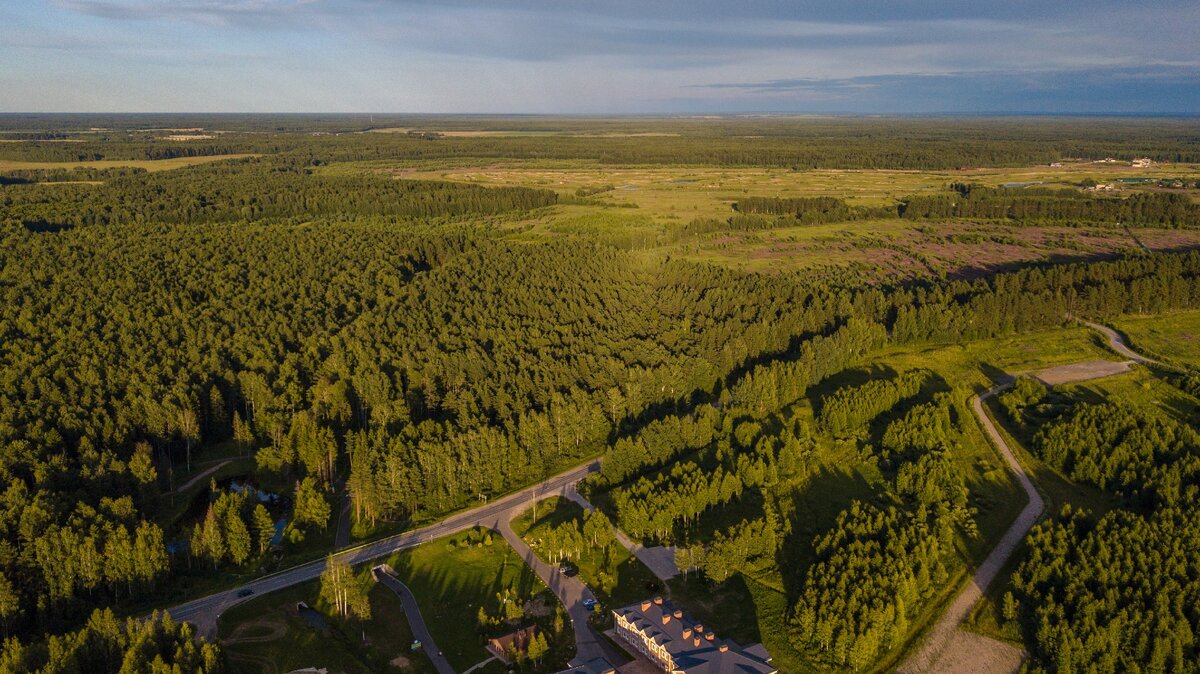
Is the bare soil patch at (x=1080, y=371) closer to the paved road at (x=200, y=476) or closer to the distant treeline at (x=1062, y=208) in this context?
the paved road at (x=200, y=476)

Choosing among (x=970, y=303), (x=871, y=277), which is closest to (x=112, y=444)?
(x=970, y=303)

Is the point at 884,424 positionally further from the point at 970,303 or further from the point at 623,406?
the point at 970,303

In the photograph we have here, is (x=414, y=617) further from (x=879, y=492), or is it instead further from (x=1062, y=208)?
(x=1062, y=208)

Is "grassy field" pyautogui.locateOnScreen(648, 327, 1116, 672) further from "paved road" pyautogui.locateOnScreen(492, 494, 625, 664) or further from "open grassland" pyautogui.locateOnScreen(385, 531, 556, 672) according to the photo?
"open grassland" pyautogui.locateOnScreen(385, 531, 556, 672)

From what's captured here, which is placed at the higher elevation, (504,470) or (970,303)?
(970,303)

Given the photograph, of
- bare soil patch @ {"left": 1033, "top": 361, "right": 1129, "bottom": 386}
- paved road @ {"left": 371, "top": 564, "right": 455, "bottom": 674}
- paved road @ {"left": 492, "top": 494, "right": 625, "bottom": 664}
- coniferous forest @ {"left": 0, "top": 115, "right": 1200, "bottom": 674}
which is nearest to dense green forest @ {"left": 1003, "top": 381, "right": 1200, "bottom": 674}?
coniferous forest @ {"left": 0, "top": 115, "right": 1200, "bottom": 674}

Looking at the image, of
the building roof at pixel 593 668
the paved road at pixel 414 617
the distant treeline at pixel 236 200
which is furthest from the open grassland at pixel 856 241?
the building roof at pixel 593 668

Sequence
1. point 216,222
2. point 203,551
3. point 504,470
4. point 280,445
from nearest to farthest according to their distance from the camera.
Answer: point 203,551 → point 504,470 → point 280,445 → point 216,222
